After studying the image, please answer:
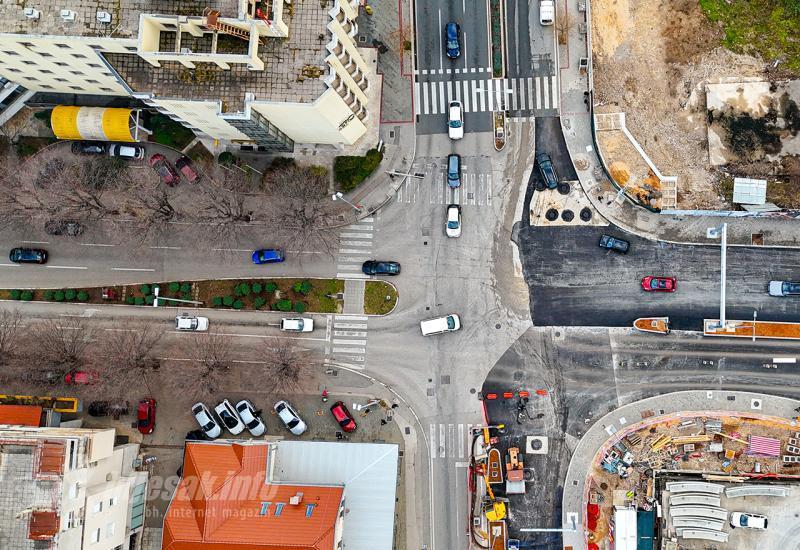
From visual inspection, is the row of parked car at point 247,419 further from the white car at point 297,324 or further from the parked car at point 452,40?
the parked car at point 452,40

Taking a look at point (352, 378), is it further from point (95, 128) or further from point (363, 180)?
point (95, 128)

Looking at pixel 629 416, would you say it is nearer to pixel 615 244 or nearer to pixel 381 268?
pixel 615 244

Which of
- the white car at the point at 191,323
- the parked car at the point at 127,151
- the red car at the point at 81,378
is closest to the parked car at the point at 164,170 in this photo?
the parked car at the point at 127,151

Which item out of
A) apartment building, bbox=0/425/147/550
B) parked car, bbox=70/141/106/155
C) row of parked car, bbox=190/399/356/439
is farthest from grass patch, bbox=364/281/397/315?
parked car, bbox=70/141/106/155

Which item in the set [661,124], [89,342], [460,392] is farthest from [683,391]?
[89,342]

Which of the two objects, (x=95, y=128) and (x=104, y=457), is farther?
(x=95, y=128)
